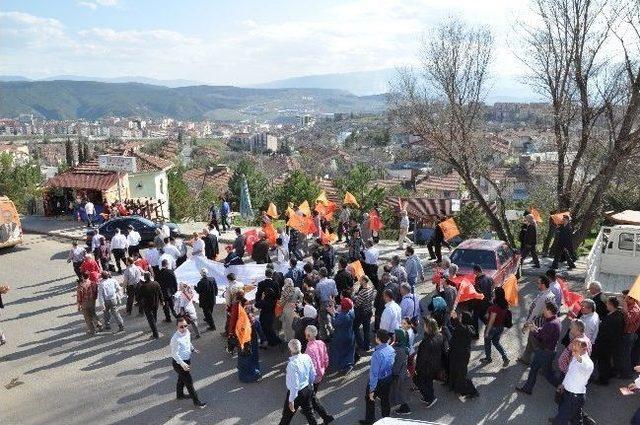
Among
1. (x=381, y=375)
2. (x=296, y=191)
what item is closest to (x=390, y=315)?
(x=381, y=375)

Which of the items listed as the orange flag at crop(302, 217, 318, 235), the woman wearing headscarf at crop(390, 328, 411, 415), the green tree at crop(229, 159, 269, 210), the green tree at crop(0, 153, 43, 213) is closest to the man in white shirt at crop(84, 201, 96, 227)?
the green tree at crop(0, 153, 43, 213)

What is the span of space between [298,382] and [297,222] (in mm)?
9593

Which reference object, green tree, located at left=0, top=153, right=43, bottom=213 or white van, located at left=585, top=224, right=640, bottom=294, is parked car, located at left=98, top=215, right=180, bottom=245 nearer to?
green tree, located at left=0, top=153, right=43, bottom=213

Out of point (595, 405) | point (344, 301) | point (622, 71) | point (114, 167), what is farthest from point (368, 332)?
point (114, 167)

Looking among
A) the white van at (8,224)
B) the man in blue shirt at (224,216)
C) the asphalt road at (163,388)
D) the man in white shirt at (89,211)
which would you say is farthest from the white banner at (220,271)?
the man in white shirt at (89,211)

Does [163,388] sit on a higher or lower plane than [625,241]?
lower

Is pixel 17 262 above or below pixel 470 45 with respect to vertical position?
below

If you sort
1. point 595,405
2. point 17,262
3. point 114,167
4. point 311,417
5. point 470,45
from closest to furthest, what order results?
point 311,417 → point 595,405 → point 17,262 → point 470,45 → point 114,167

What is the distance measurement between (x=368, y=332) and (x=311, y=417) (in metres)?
3.12

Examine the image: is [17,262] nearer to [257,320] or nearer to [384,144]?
[257,320]

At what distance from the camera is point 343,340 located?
1025cm

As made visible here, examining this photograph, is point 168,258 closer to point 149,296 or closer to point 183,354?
point 149,296

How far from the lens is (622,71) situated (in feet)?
58.6

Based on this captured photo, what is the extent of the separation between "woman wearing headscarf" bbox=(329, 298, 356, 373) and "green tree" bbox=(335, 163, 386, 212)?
19287 millimetres
